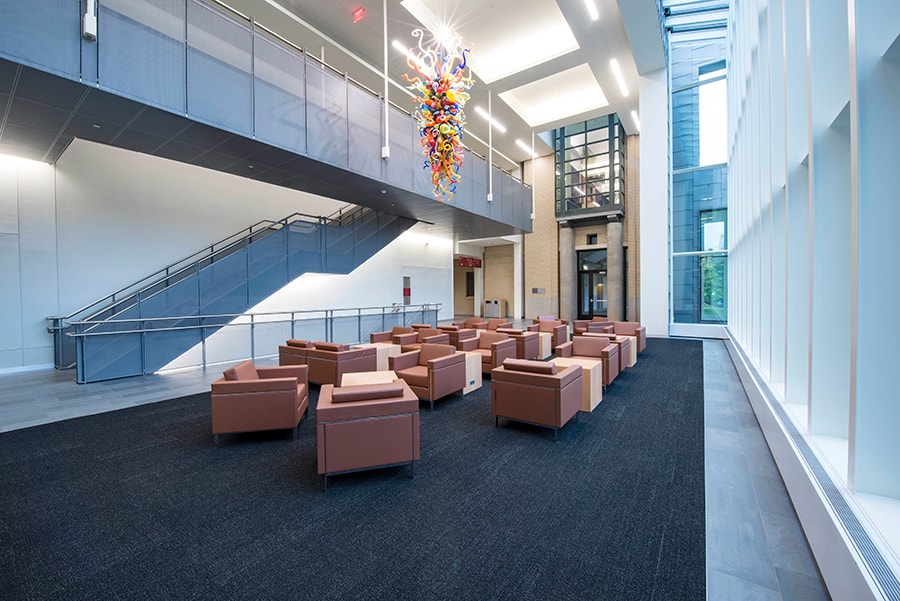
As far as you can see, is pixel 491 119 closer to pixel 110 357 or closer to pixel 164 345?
pixel 164 345

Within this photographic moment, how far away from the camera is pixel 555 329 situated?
10203 mm

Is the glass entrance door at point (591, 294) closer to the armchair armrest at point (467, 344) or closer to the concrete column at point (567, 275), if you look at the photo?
the concrete column at point (567, 275)

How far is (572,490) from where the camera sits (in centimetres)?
Answer: 317

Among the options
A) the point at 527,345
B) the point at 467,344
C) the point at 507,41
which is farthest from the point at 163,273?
the point at 507,41

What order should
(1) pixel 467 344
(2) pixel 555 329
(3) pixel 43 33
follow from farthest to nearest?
(2) pixel 555 329
(1) pixel 467 344
(3) pixel 43 33

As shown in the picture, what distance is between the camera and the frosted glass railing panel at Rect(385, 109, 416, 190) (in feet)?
30.1

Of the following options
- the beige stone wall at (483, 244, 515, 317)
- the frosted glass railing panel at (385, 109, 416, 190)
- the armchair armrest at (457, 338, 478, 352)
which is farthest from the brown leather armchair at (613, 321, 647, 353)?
the beige stone wall at (483, 244, 515, 317)

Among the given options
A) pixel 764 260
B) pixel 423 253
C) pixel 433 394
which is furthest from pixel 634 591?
pixel 423 253

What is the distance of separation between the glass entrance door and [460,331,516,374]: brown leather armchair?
495 inches

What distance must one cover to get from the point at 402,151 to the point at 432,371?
20.8ft

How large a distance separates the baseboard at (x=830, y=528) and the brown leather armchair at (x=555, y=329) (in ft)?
21.4

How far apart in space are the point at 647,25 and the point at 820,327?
1049 cm

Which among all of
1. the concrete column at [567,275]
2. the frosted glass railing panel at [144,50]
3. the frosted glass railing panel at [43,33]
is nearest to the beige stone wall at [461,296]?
the concrete column at [567,275]

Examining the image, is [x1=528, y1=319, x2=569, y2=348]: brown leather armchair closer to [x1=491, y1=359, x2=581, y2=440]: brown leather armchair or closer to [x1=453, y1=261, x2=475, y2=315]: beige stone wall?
[x1=491, y1=359, x2=581, y2=440]: brown leather armchair
